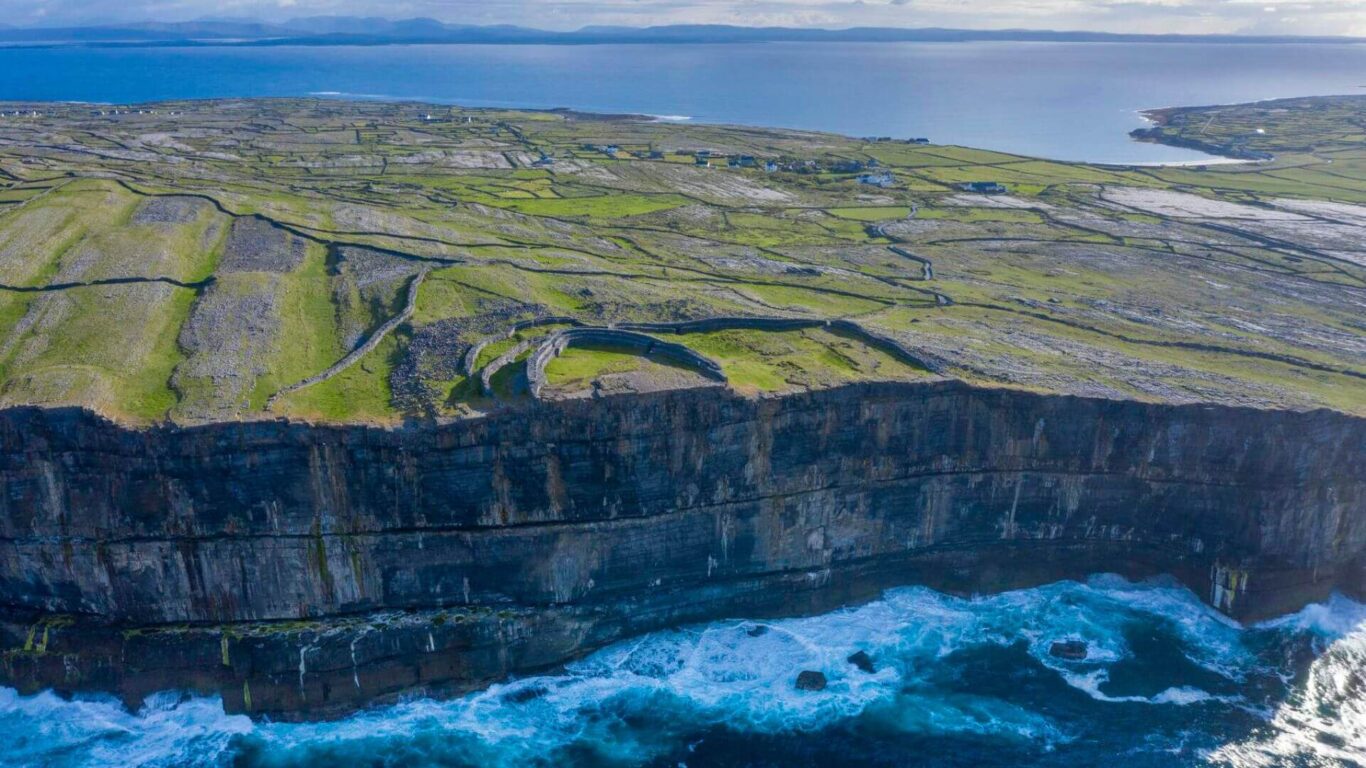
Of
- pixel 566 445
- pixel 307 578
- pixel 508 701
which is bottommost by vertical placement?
pixel 508 701

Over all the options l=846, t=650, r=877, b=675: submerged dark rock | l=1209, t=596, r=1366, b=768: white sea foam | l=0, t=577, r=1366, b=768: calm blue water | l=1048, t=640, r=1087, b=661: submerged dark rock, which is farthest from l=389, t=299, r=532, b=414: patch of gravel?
l=1209, t=596, r=1366, b=768: white sea foam

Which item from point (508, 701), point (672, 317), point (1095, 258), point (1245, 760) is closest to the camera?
point (1245, 760)

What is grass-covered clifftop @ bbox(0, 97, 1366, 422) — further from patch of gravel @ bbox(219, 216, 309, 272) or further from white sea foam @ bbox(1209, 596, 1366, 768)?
white sea foam @ bbox(1209, 596, 1366, 768)

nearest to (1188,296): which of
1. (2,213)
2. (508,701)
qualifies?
(508,701)

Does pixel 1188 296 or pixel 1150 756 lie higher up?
pixel 1188 296

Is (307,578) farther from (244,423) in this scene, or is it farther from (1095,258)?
(1095,258)

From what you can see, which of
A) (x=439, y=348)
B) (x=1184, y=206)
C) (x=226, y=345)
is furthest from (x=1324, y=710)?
(x=1184, y=206)
